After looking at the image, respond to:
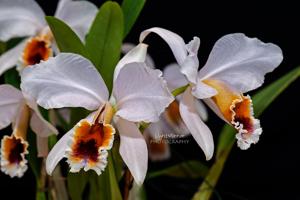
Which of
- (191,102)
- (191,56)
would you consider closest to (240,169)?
(191,102)

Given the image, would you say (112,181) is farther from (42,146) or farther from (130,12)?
(130,12)

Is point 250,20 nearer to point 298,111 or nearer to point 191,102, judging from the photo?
point 298,111

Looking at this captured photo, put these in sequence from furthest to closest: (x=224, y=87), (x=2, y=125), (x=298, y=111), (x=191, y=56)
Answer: (x=298, y=111)
(x=2, y=125)
(x=224, y=87)
(x=191, y=56)

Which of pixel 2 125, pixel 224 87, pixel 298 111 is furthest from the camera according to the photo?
pixel 298 111

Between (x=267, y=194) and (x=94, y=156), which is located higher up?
(x=94, y=156)

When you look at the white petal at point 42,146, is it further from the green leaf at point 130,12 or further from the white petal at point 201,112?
the white petal at point 201,112

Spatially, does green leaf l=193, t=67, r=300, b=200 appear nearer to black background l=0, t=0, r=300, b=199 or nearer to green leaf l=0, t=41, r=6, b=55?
black background l=0, t=0, r=300, b=199

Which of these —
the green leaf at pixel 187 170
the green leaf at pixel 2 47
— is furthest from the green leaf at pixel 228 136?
the green leaf at pixel 2 47

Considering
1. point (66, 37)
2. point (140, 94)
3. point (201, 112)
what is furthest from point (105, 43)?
point (201, 112)
